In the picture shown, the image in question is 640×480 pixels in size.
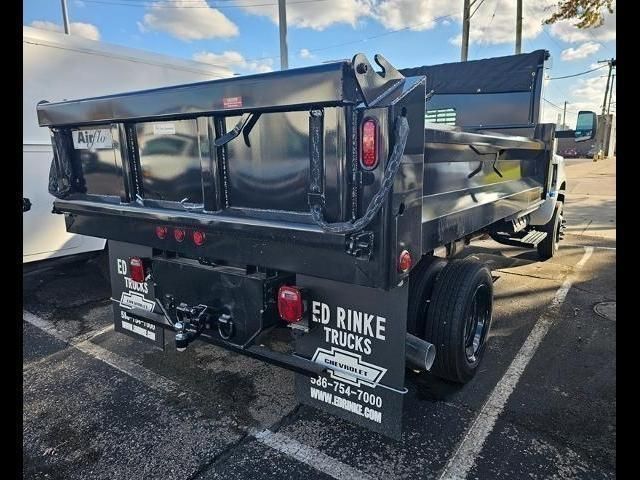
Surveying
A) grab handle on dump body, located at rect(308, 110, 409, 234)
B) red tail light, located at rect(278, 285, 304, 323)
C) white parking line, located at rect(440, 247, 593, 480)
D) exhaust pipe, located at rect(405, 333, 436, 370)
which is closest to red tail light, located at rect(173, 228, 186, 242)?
red tail light, located at rect(278, 285, 304, 323)

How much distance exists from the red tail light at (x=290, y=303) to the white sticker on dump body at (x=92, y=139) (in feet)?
5.21

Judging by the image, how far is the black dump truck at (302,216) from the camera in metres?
2.04

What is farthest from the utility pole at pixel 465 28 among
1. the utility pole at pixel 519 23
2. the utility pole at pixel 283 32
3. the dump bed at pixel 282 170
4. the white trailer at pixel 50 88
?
the dump bed at pixel 282 170

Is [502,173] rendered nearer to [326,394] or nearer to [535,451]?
[535,451]

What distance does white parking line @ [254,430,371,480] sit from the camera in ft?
7.98

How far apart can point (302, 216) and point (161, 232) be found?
107cm

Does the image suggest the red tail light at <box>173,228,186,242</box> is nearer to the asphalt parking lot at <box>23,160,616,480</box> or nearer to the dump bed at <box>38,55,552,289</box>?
the dump bed at <box>38,55,552,289</box>

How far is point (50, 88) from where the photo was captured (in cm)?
498

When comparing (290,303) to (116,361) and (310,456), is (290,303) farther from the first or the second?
(116,361)

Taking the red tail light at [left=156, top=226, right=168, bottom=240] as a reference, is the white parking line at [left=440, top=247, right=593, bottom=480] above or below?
below

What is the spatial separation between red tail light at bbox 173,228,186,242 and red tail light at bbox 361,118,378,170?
1295mm

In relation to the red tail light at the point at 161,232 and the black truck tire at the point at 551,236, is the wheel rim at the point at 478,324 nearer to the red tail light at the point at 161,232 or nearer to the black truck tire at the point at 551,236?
the red tail light at the point at 161,232

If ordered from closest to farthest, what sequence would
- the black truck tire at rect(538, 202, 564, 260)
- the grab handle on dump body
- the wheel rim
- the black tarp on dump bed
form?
the grab handle on dump body, the wheel rim, the black tarp on dump bed, the black truck tire at rect(538, 202, 564, 260)

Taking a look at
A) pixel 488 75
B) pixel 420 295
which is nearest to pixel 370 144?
pixel 420 295
